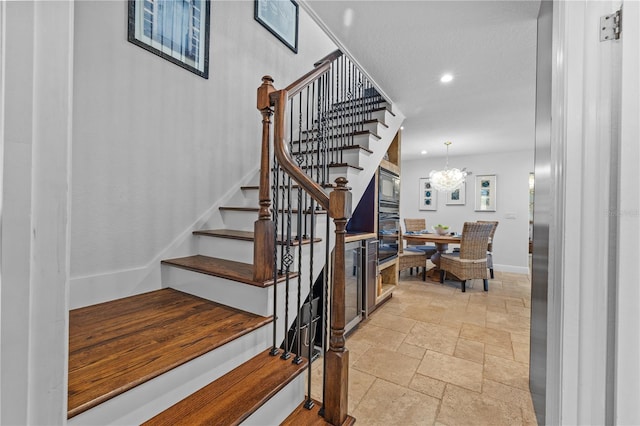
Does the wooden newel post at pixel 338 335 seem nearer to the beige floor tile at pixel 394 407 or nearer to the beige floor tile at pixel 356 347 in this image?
the beige floor tile at pixel 394 407

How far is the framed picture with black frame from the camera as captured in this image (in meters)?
2.89

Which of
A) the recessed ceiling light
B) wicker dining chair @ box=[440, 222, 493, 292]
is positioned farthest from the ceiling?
wicker dining chair @ box=[440, 222, 493, 292]

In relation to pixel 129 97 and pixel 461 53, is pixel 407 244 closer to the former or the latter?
pixel 461 53

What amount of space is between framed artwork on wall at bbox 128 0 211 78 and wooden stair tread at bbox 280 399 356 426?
2.36 metres

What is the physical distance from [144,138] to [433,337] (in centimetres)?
288

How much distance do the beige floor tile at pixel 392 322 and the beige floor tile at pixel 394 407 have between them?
3.19 feet

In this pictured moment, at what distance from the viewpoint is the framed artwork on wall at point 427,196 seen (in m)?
6.91

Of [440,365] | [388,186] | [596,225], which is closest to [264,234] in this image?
[596,225]

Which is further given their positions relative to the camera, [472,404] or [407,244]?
[407,244]

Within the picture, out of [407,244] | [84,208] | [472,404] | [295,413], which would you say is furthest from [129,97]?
[407,244]

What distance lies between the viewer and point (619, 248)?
0.81m

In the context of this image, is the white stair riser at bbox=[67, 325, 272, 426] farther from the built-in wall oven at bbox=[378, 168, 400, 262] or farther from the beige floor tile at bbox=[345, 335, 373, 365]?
the built-in wall oven at bbox=[378, 168, 400, 262]

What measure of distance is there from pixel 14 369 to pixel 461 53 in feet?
9.68

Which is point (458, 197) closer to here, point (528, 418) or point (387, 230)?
point (387, 230)
